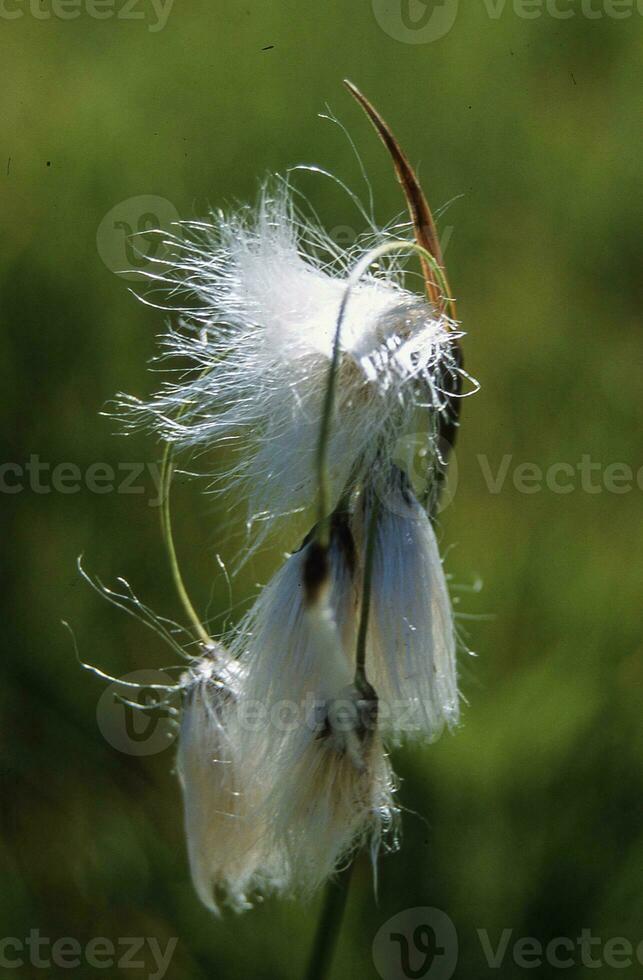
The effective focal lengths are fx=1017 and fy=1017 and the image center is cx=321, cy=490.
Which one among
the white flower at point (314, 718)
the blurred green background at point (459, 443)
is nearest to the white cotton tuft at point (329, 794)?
the white flower at point (314, 718)

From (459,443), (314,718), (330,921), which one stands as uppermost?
(459,443)

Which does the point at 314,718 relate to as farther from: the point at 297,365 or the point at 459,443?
the point at 459,443

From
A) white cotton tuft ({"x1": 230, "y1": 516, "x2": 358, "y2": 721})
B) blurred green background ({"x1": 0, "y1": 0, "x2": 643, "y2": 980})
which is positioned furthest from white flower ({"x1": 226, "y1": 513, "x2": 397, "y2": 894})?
blurred green background ({"x1": 0, "y1": 0, "x2": 643, "y2": 980})

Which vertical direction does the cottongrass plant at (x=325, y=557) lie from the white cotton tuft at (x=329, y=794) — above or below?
above

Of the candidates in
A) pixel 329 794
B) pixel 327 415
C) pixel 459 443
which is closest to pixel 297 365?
pixel 327 415

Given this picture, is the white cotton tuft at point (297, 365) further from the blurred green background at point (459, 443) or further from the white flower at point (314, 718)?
the blurred green background at point (459, 443)

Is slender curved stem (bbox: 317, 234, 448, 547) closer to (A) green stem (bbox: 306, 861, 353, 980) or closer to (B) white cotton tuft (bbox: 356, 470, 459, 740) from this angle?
(B) white cotton tuft (bbox: 356, 470, 459, 740)
